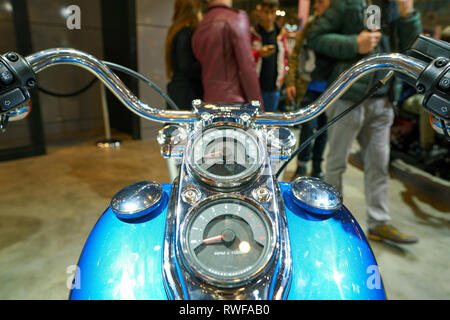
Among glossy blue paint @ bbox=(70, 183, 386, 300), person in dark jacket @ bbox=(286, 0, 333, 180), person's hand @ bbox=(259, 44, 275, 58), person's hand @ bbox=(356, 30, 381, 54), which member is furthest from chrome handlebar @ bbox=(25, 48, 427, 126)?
person's hand @ bbox=(259, 44, 275, 58)

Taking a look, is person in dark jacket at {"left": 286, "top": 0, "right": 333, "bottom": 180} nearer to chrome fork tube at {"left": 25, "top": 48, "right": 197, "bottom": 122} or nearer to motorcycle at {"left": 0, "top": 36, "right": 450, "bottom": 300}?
motorcycle at {"left": 0, "top": 36, "right": 450, "bottom": 300}

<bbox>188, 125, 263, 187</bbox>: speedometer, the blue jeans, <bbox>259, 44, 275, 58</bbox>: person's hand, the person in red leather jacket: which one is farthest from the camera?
the blue jeans

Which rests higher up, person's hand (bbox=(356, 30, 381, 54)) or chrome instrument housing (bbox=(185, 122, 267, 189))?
person's hand (bbox=(356, 30, 381, 54))

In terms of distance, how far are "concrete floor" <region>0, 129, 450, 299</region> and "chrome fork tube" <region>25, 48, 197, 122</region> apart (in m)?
1.12

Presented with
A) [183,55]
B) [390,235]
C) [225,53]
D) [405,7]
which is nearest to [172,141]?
[225,53]

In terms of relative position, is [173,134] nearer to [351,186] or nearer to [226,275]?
[226,275]

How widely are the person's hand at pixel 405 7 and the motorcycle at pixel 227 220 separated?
5.04ft

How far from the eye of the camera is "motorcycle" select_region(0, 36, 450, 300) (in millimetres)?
546

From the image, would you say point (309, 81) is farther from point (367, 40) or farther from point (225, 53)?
point (225, 53)

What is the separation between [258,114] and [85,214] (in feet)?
7.60

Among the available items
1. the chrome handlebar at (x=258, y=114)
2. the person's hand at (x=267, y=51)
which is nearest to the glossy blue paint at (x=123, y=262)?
the chrome handlebar at (x=258, y=114)

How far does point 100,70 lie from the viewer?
68 cm

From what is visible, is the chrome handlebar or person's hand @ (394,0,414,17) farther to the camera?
person's hand @ (394,0,414,17)
